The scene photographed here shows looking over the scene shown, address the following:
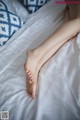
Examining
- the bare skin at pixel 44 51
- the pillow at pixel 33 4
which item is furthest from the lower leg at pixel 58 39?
the pillow at pixel 33 4

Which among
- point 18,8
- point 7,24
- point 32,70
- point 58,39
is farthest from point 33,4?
point 32,70

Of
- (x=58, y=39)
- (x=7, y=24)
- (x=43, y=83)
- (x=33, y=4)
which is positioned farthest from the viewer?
(x=33, y=4)

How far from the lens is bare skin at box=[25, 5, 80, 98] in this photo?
31.2 inches

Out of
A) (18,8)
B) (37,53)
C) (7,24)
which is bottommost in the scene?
(37,53)

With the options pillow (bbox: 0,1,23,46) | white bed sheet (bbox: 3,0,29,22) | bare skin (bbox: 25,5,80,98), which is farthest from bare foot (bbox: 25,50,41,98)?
white bed sheet (bbox: 3,0,29,22)

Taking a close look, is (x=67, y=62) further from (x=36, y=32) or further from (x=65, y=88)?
(x=36, y=32)

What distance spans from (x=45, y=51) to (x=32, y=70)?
0.39 ft

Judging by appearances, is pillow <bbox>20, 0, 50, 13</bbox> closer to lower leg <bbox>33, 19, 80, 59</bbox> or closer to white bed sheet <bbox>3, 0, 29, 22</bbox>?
white bed sheet <bbox>3, 0, 29, 22</bbox>

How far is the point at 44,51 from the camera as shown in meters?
0.87

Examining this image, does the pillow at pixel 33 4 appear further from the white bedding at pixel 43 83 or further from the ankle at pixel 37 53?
the ankle at pixel 37 53

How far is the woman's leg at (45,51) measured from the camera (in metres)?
0.79

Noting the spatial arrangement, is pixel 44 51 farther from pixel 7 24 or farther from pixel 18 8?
pixel 18 8

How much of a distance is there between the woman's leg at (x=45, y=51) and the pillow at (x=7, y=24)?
0.76 ft

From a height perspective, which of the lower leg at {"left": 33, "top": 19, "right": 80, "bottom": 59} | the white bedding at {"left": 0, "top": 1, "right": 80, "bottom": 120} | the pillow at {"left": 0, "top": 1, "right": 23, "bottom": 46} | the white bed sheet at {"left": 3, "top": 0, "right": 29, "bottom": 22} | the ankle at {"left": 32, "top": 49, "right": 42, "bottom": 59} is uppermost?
the white bed sheet at {"left": 3, "top": 0, "right": 29, "bottom": 22}
